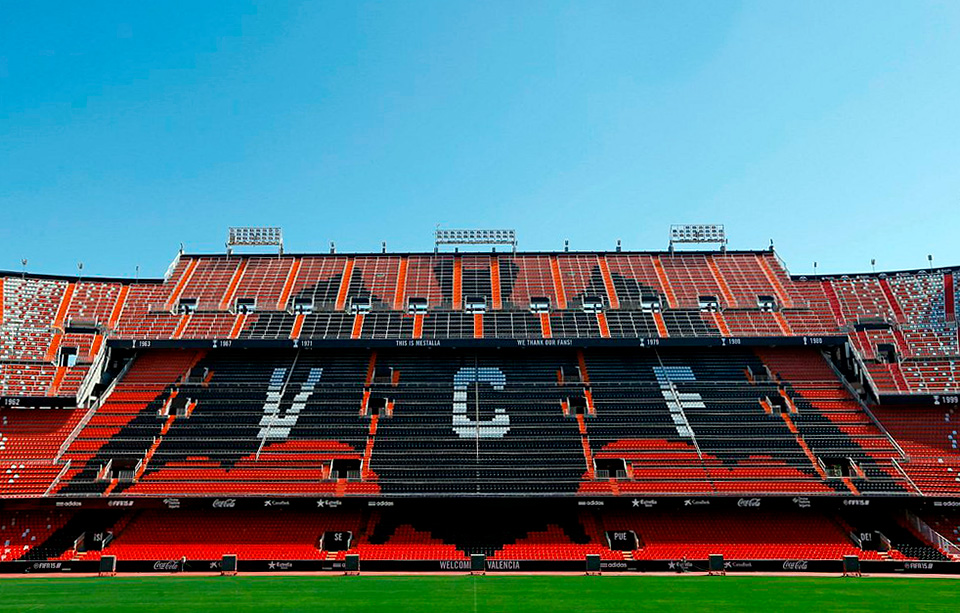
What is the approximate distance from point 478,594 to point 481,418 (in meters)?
13.2

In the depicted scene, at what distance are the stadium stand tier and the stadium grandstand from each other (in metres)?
0.14

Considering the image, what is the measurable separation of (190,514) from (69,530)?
5.05 metres

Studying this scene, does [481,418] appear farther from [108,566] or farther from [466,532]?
[108,566]

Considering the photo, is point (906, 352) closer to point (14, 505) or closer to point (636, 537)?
point (636, 537)

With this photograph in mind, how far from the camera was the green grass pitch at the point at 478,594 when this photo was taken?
1922cm

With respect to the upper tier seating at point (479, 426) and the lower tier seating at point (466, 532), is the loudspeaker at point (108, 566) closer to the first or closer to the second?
the lower tier seating at point (466, 532)

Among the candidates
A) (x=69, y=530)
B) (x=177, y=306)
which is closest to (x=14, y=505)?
(x=69, y=530)

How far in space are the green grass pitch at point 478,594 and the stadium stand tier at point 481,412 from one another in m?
3.41

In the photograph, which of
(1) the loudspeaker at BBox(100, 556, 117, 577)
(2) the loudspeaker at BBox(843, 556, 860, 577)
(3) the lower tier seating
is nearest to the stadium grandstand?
(3) the lower tier seating

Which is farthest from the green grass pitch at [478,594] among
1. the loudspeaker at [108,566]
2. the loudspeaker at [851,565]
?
the loudspeaker at [108,566]

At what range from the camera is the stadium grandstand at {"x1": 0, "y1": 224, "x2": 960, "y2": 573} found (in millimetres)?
28094

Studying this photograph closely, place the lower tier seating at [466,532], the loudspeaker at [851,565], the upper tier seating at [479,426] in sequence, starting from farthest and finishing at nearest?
Answer: 1. the upper tier seating at [479,426]
2. the lower tier seating at [466,532]
3. the loudspeaker at [851,565]

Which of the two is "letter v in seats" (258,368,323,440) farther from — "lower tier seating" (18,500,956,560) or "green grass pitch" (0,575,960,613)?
"green grass pitch" (0,575,960,613)

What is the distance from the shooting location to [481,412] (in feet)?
112
